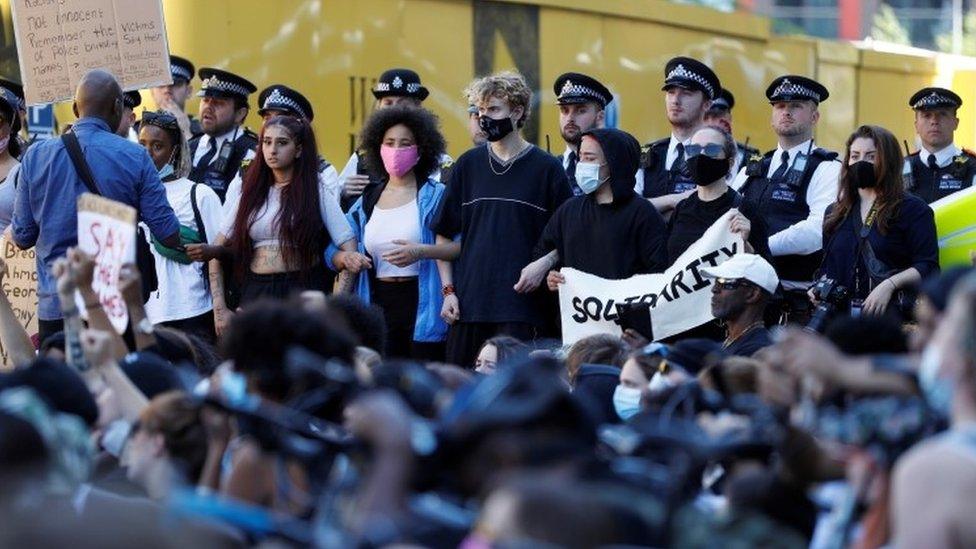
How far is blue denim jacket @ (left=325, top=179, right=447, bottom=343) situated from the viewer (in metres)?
10.5

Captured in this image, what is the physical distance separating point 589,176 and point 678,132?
4.92ft

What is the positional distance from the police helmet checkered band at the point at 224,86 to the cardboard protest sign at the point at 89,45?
1027mm

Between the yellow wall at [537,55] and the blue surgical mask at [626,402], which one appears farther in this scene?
the yellow wall at [537,55]

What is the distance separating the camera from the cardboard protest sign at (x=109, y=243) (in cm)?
722

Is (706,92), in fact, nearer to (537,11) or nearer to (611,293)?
(611,293)

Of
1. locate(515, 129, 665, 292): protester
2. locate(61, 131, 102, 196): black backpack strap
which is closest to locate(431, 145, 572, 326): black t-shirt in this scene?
locate(515, 129, 665, 292): protester

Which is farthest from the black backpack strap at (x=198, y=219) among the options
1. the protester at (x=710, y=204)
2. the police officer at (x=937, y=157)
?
the police officer at (x=937, y=157)

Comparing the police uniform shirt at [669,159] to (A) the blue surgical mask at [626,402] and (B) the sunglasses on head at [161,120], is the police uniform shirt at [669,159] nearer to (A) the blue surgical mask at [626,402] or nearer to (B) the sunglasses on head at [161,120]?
(B) the sunglasses on head at [161,120]

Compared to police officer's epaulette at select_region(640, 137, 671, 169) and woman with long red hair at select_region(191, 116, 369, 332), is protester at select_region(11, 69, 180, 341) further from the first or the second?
police officer's epaulette at select_region(640, 137, 671, 169)

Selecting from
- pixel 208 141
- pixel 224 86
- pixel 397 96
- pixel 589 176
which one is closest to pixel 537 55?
pixel 397 96

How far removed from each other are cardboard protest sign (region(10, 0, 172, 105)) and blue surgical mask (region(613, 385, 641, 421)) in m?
4.31

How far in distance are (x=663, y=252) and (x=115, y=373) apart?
4066mm

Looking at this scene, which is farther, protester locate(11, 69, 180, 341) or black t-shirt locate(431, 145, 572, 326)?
black t-shirt locate(431, 145, 572, 326)

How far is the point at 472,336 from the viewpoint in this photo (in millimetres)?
10375
